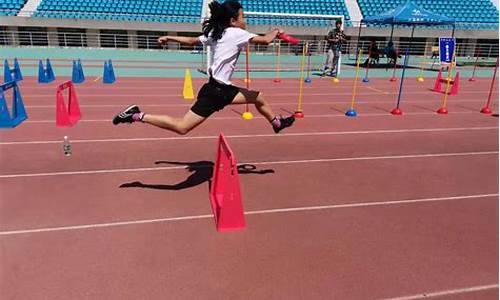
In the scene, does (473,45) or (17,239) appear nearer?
(17,239)

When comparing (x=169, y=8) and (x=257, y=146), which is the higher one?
(x=169, y=8)

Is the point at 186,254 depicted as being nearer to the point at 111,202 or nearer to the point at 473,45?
the point at 111,202

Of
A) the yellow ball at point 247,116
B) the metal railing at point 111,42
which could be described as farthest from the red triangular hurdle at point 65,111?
the metal railing at point 111,42

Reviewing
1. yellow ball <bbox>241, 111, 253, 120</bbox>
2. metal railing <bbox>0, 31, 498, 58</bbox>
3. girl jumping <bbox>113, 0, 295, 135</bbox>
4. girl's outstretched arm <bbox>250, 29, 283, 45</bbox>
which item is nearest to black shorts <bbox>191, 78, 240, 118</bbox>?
girl jumping <bbox>113, 0, 295, 135</bbox>

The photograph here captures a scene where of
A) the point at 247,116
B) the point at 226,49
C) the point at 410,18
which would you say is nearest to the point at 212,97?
the point at 226,49

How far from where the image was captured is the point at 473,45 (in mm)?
31094

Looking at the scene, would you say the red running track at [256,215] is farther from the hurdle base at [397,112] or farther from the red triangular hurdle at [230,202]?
the hurdle base at [397,112]

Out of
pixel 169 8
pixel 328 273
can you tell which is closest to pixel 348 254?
pixel 328 273

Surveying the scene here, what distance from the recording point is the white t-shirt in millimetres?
4074

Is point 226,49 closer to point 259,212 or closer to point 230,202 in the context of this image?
point 230,202

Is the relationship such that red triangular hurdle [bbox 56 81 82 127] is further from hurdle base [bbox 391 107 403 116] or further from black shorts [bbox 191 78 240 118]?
hurdle base [bbox 391 107 403 116]

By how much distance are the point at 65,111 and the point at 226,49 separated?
501cm

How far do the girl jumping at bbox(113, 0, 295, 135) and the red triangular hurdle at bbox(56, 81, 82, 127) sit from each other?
3.87m

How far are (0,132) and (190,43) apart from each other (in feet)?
15.6
